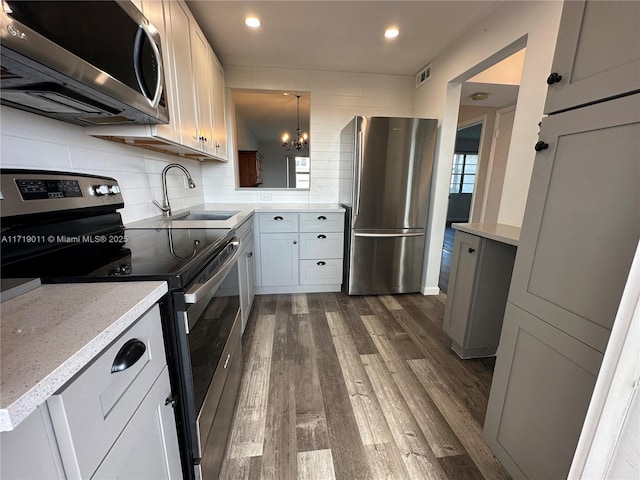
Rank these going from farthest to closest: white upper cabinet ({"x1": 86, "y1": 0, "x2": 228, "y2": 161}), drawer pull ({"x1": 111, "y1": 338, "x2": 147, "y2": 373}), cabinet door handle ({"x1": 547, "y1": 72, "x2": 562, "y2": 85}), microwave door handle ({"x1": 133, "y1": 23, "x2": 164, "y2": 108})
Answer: white upper cabinet ({"x1": 86, "y1": 0, "x2": 228, "y2": 161})
microwave door handle ({"x1": 133, "y1": 23, "x2": 164, "y2": 108})
cabinet door handle ({"x1": 547, "y1": 72, "x2": 562, "y2": 85})
drawer pull ({"x1": 111, "y1": 338, "x2": 147, "y2": 373})

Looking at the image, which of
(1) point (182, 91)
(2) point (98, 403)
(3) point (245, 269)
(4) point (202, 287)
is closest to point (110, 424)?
(2) point (98, 403)

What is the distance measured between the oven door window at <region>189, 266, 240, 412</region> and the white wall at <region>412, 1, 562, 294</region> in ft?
6.20

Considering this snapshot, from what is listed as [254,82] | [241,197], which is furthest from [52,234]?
[254,82]

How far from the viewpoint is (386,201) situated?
265cm

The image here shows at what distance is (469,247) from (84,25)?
2.06 metres

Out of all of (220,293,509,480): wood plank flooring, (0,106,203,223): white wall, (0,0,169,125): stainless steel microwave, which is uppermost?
(0,0,169,125): stainless steel microwave

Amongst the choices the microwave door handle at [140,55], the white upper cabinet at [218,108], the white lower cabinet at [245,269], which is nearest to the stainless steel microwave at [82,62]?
the microwave door handle at [140,55]

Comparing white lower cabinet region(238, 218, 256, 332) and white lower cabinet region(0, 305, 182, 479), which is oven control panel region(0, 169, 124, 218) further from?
white lower cabinet region(238, 218, 256, 332)

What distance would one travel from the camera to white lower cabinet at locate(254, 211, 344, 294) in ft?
8.83

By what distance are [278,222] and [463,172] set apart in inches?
268

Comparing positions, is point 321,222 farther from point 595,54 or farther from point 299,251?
point 595,54

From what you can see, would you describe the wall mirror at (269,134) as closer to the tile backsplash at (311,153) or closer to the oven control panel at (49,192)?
the tile backsplash at (311,153)

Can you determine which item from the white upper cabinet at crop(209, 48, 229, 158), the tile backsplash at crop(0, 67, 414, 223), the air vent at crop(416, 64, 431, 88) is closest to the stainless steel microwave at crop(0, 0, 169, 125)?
the tile backsplash at crop(0, 67, 414, 223)

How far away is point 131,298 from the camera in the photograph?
611mm
